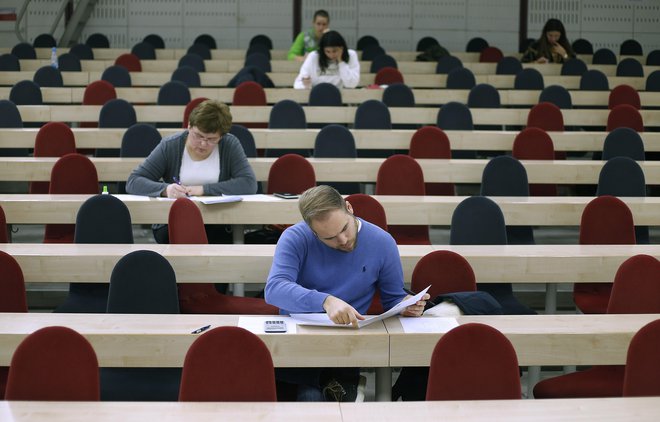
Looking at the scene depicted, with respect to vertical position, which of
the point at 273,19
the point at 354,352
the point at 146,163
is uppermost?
the point at 273,19

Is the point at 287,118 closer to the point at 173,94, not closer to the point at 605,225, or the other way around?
the point at 173,94

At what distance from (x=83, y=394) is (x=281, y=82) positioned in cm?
772

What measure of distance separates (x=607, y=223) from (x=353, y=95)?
443 centimetres

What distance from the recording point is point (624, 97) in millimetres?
9602

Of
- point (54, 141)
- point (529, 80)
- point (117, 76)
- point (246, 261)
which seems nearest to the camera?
point (246, 261)

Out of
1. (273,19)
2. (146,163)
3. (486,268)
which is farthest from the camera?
(273,19)

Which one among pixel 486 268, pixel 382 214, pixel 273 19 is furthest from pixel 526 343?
pixel 273 19

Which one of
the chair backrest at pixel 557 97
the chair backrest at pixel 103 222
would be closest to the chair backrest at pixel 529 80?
the chair backrest at pixel 557 97

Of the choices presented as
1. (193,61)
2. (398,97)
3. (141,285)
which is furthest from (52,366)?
(193,61)

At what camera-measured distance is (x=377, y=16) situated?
44.0ft

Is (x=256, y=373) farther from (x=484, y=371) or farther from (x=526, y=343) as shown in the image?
(x=526, y=343)

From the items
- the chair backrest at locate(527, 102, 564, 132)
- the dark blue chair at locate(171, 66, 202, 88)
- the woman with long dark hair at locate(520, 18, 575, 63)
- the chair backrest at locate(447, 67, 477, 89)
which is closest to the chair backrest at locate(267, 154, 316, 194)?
the chair backrest at locate(527, 102, 564, 132)

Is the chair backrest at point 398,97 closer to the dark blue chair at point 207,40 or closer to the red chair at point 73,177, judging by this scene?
the red chair at point 73,177

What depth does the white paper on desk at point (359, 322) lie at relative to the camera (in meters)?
3.62
